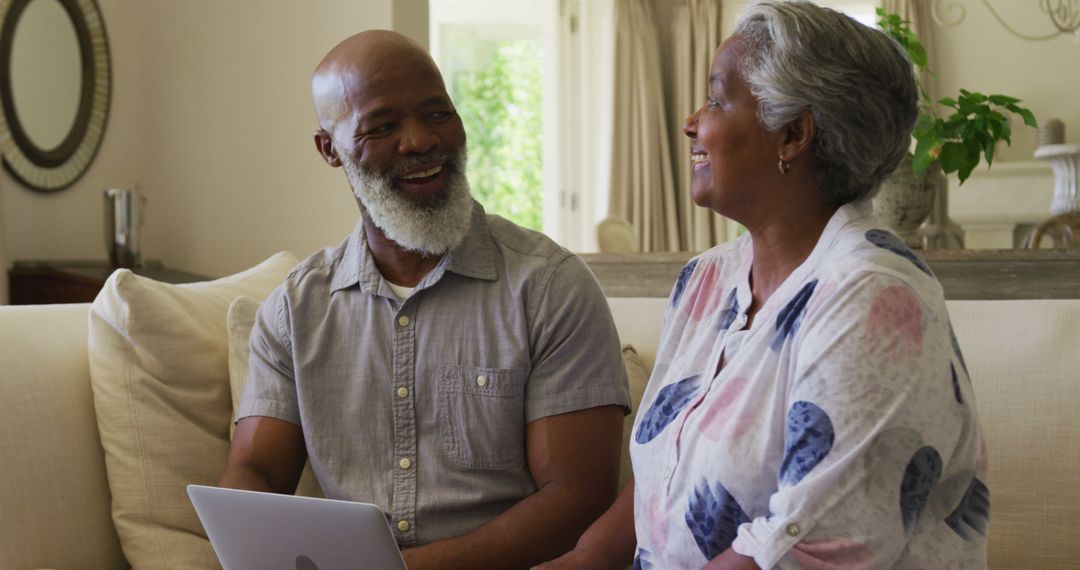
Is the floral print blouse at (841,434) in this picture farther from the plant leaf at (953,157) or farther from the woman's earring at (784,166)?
the plant leaf at (953,157)

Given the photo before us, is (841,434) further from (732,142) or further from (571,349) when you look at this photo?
(571,349)

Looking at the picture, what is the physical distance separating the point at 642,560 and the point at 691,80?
527cm

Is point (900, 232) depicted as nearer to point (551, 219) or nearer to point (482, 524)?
point (482, 524)

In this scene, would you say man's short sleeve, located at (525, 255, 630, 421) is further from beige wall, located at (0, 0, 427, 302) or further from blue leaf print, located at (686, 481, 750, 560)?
beige wall, located at (0, 0, 427, 302)

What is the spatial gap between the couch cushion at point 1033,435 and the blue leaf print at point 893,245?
615 millimetres

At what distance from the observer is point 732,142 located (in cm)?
123

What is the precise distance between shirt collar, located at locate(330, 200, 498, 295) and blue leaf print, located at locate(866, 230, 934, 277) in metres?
0.69

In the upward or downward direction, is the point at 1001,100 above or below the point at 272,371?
above

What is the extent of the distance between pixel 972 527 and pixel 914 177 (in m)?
1.23

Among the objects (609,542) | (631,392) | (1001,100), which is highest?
(1001,100)

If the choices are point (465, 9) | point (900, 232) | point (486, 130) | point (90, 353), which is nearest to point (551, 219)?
point (486, 130)

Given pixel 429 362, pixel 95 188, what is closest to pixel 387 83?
pixel 429 362

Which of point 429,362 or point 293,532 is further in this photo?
point 429,362

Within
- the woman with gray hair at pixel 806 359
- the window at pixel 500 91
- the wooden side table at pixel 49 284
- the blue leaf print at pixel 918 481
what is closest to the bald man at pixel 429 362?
the woman with gray hair at pixel 806 359
